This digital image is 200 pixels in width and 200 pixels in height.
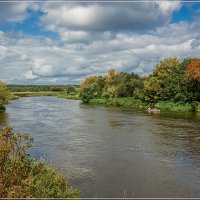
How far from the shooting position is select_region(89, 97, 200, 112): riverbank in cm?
6650

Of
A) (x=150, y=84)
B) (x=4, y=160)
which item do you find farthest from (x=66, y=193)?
(x=150, y=84)

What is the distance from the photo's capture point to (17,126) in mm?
44438

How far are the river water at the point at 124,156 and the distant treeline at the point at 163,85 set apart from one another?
23765 mm

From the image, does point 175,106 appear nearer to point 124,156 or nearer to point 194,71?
point 194,71

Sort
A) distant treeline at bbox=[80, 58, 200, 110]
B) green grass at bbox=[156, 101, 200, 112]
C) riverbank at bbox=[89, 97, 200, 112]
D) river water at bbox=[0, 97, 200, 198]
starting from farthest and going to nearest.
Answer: distant treeline at bbox=[80, 58, 200, 110]
riverbank at bbox=[89, 97, 200, 112]
green grass at bbox=[156, 101, 200, 112]
river water at bbox=[0, 97, 200, 198]

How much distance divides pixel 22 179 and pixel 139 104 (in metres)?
64.6

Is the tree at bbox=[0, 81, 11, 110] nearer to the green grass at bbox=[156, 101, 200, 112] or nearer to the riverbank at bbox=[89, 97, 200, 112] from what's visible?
the riverbank at bbox=[89, 97, 200, 112]

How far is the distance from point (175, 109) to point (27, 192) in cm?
5692

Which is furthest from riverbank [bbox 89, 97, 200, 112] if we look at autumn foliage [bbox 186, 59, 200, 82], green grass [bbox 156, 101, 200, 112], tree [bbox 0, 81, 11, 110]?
tree [bbox 0, 81, 11, 110]

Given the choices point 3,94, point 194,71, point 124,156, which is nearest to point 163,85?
point 194,71

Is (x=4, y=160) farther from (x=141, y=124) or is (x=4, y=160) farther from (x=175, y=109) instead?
(x=175, y=109)

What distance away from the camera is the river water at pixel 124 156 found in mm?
19688

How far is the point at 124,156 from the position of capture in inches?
1080

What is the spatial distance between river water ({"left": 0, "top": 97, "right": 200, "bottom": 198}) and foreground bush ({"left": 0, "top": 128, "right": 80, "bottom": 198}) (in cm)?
326
